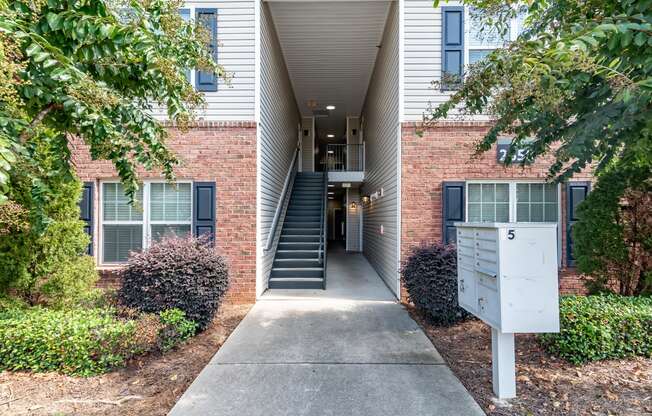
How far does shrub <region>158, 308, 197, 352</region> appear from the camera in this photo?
12.9ft

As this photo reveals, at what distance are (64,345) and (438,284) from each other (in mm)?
4448

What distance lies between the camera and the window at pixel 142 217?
6.34 meters

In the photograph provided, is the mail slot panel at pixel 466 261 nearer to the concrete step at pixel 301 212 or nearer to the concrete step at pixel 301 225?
the concrete step at pixel 301 225

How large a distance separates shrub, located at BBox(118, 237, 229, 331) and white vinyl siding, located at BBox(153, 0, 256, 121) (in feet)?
9.53

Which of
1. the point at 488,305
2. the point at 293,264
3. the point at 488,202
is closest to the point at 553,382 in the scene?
the point at 488,305

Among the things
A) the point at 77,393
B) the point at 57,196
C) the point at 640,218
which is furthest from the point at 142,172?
the point at 640,218

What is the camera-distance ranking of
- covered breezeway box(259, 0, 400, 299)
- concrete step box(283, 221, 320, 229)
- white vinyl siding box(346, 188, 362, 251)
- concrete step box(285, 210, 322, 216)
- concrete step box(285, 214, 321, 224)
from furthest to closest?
white vinyl siding box(346, 188, 362, 251) < concrete step box(285, 210, 322, 216) < concrete step box(285, 214, 321, 224) < concrete step box(283, 221, 320, 229) < covered breezeway box(259, 0, 400, 299)

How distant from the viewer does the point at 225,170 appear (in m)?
6.27

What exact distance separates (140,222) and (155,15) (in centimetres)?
405

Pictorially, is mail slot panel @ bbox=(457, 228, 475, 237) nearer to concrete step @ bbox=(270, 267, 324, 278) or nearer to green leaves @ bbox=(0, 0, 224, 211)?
green leaves @ bbox=(0, 0, 224, 211)

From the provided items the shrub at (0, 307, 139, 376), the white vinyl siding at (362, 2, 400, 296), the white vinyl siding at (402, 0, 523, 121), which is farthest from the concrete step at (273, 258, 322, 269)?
the shrub at (0, 307, 139, 376)

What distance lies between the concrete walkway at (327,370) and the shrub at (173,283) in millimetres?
619

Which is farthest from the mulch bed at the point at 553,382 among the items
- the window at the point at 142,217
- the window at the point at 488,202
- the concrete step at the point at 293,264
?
the window at the point at 142,217

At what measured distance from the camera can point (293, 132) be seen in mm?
11680
